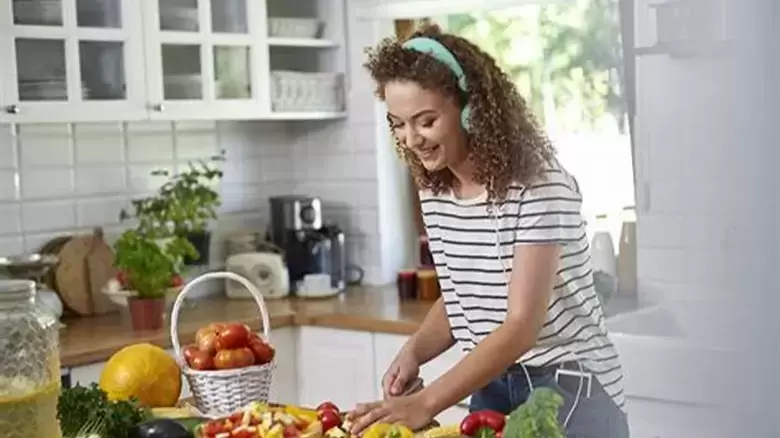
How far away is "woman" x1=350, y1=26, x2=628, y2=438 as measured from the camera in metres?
1.70

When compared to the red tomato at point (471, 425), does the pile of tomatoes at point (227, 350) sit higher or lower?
higher

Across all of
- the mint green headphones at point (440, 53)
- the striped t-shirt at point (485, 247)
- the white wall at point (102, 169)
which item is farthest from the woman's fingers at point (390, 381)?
the white wall at point (102, 169)

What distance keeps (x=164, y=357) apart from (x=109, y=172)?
141cm

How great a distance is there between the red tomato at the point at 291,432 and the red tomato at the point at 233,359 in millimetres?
276

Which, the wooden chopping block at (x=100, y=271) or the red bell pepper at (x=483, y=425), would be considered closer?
the red bell pepper at (x=483, y=425)

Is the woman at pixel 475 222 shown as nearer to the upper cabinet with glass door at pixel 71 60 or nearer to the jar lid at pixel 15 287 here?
the jar lid at pixel 15 287

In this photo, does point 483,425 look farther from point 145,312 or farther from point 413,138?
point 145,312

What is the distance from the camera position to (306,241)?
3479 mm

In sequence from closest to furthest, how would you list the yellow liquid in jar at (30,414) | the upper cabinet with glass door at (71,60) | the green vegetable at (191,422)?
the yellow liquid in jar at (30,414), the green vegetable at (191,422), the upper cabinet with glass door at (71,60)

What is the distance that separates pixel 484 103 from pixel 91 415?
78 cm

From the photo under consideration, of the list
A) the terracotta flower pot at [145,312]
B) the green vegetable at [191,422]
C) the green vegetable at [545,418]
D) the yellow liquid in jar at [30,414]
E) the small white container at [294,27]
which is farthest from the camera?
the small white container at [294,27]

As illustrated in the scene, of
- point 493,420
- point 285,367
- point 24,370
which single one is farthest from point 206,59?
point 493,420

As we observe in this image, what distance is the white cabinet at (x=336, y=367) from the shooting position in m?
3.09

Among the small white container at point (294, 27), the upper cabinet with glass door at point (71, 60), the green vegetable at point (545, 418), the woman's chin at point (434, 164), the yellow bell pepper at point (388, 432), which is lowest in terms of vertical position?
the yellow bell pepper at point (388, 432)
